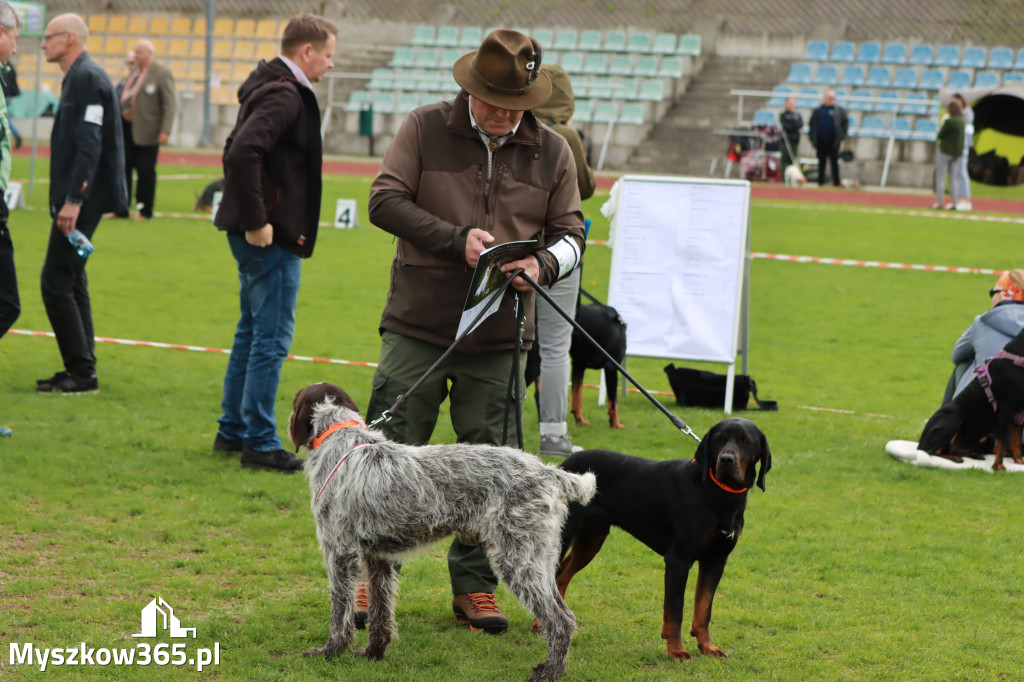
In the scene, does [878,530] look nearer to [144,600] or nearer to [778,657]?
[778,657]

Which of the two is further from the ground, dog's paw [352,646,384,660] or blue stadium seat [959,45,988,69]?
blue stadium seat [959,45,988,69]

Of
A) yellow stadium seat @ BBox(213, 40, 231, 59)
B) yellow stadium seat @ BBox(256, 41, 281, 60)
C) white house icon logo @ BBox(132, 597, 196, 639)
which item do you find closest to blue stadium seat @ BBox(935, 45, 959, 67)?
yellow stadium seat @ BBox(256, 41, 281, 60)

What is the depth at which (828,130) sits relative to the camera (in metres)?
25.6

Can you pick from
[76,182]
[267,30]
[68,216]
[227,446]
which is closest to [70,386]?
[68,216]

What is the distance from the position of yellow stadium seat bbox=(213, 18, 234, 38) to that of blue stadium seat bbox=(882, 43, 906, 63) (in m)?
21.6

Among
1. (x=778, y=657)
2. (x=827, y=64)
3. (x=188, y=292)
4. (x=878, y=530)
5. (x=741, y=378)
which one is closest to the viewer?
(x=778, y=657)

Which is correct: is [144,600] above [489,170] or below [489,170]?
below

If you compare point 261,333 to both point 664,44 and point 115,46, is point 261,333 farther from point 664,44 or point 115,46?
point 115,46

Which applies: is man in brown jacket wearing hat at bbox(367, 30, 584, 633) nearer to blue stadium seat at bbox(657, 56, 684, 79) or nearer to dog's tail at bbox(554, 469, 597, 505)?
dog's tail at bbox(554, 469, 597, 505)

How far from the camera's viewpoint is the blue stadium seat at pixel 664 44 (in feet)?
114

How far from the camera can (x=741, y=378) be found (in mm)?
8492

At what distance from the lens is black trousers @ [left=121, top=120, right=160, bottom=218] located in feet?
54.4

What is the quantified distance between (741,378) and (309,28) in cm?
423

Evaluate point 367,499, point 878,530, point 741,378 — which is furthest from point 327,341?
point 367,499
